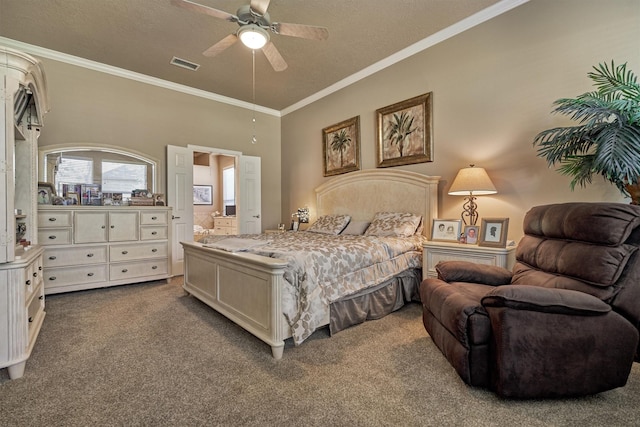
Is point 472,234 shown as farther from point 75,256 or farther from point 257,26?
point 75,256

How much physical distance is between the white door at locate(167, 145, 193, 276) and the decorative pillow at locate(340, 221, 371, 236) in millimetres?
2615

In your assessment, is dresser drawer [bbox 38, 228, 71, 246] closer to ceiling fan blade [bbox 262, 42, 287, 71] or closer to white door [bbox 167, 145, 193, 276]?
white door [bbox 167, 145, 193, 276]

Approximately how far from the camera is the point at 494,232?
108 inches

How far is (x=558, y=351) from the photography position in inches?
59.2

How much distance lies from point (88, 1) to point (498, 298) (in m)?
4.25

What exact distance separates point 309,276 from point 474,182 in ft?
6.22

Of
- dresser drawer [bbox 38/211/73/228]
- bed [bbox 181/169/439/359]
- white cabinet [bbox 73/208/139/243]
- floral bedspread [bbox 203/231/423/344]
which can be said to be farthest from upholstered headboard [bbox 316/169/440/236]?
dresser drawer [bbox 38/211/73/228]

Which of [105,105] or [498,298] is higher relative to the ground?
[105,105]

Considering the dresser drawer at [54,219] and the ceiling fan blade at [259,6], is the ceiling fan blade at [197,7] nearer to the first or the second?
the ceiling fan blade at [259,6]

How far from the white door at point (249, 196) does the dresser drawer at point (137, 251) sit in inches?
61.7

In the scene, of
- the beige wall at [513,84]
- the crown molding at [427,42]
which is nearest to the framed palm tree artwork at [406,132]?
the beige wall at [513,84]

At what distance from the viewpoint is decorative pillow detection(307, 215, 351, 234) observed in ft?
13.6

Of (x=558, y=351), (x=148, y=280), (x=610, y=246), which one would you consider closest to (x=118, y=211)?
(x=148, y=280)

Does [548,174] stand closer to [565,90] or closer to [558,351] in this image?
[565,90]
